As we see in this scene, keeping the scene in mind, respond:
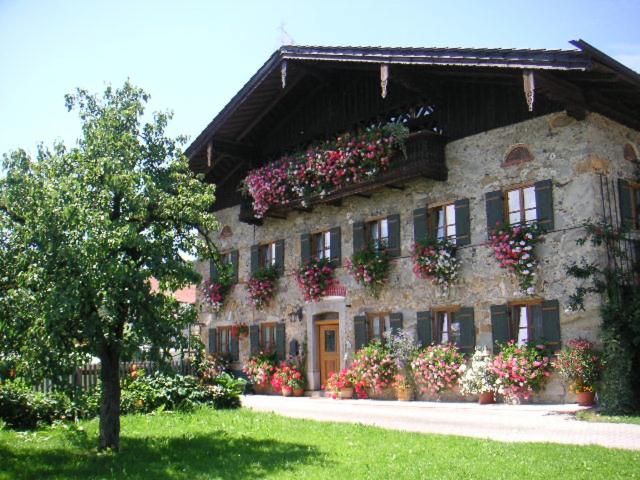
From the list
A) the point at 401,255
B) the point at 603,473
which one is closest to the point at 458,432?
the point at 603,473

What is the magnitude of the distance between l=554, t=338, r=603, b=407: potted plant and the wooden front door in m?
6.47

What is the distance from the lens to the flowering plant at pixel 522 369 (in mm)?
12797

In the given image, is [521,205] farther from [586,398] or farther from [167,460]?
[167,460]

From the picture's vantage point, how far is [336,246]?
17.6 m

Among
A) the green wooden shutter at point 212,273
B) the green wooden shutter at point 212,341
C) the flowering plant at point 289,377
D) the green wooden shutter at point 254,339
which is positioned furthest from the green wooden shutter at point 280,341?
the green wooden shutter at point 212,273

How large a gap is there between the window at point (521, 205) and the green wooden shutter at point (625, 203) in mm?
1625

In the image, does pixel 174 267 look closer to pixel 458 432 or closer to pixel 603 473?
pixel 458 432

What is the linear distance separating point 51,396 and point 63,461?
372cm

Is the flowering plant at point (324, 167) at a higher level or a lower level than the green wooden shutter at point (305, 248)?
higher

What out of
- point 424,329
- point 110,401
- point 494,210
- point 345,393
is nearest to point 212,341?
point 345,393

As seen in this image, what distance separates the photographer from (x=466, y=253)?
48.1 feet

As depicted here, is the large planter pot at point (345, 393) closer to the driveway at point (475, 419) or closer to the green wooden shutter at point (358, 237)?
the driveway at point (475, 419)

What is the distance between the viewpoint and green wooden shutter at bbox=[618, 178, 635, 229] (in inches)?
527

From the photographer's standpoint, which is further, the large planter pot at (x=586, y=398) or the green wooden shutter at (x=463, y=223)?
the green wooden shutter at (x=463, y=223)
